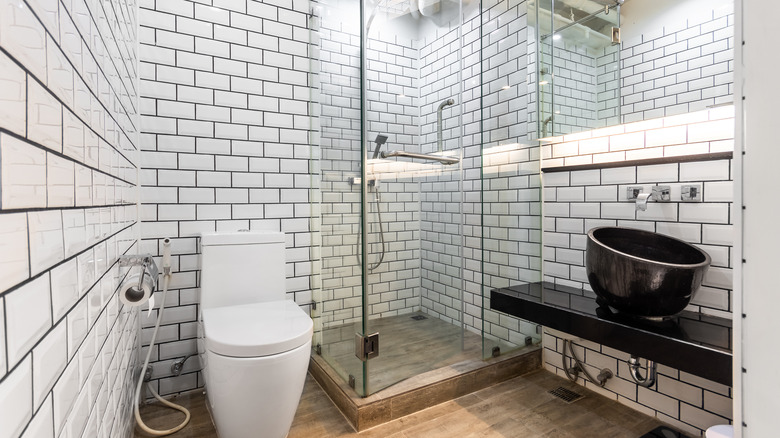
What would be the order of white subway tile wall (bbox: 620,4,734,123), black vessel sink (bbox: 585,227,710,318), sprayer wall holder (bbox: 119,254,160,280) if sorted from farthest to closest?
white subway tile wall (bbox: 620,4,734,123) → black vessel sink (bbox: 585,227,710,318) → sprayer wall holder (bbox: 119,254,160,280)

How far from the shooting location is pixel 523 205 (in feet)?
7.61

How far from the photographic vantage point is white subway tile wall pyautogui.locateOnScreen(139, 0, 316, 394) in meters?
2.06

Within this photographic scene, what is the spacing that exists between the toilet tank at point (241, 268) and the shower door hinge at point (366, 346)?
570 millimetres

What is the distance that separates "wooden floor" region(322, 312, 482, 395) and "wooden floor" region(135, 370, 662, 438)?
209mm

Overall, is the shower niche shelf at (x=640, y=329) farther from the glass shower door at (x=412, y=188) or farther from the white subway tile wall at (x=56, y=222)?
the white subway tile wall at (x=56, y=222)

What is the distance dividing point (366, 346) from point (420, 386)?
0.38 m

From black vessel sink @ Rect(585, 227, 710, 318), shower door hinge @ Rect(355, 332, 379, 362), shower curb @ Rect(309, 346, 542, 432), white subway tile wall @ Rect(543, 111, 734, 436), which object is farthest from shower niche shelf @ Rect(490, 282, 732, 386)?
shower door hinge @ Rect(355, 332, 379, 362)

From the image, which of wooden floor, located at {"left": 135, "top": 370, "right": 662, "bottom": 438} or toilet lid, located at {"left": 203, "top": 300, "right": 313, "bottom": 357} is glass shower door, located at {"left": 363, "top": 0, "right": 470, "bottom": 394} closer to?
wooden floor, located at {"left": 135, "top": 370, "right": 662, "bottom": 438}

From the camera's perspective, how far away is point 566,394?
2090mm

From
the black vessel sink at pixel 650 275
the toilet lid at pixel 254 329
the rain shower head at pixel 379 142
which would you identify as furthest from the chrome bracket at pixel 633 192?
the toilet lid at pixel 254 329

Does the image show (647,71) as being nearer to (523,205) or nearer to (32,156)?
(523,205)

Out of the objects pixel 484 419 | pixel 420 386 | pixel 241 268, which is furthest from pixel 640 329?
pixel 241 268

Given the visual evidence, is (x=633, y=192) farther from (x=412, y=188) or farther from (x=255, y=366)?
(x=255, y=366)

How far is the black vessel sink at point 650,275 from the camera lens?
4.41 feet
